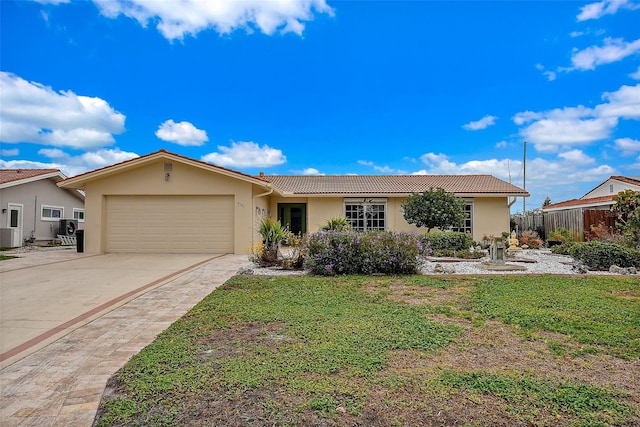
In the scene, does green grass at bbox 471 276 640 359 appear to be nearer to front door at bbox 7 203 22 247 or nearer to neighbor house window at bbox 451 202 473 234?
neighbor house window at bbox 451 202 473 234

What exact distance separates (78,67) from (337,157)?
14965 mm

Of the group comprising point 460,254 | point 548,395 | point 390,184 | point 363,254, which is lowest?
point 548,395

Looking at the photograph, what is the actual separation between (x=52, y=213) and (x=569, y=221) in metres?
27.6

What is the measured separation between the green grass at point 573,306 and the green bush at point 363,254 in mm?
1850

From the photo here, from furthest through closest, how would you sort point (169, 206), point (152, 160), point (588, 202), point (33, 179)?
1. point (588, 202)
2. point (33, 179)
3. point (169, 206)
4. point (152, 160)

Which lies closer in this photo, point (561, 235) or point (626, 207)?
point (626, 207)

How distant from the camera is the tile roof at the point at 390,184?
1897cm

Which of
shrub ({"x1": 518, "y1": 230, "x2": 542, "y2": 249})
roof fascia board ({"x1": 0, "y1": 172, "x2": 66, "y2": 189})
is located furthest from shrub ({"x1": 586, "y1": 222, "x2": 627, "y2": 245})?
roof fascia board ({"x1": 0, "y1": 172, "x2": 66, "y2": 189})

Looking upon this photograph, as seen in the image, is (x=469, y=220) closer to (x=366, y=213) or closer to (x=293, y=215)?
(x=366, y=213)

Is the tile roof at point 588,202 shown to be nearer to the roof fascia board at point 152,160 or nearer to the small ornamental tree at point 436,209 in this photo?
the small ornamental tree at point 436,209

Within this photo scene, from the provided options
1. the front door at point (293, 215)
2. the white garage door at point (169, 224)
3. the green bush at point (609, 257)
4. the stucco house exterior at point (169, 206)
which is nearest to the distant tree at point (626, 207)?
the green bush at point (609, 257)

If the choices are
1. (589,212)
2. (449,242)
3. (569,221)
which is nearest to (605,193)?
(569,221)

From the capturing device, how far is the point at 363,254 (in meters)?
9.09

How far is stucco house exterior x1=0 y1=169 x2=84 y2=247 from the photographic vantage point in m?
18.1
